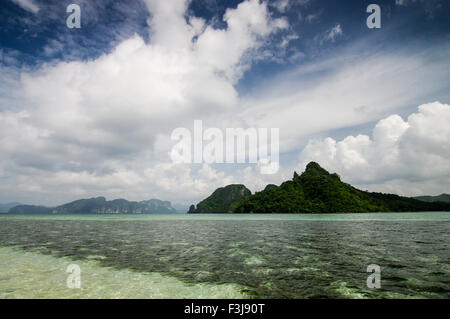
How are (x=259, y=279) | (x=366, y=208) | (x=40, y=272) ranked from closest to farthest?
(x=259, y=279) → (x=40, y=272) → (x=366, y=208)

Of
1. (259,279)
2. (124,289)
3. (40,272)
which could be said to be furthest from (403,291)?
(40,272)

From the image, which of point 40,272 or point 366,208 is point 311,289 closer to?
point 40,272

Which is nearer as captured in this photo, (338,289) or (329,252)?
(338,289)

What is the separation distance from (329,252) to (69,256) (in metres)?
25.2

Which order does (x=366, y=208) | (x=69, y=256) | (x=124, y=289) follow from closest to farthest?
(x=124, y=289) < (x=69, y=256) < (x=366, y=208)

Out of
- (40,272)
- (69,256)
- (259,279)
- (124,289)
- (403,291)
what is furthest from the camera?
(69,256)

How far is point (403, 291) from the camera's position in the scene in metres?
11.4

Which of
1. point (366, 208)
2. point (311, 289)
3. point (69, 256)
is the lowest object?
point (366, 208)

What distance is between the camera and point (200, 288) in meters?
12.5

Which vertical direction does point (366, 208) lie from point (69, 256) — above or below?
below

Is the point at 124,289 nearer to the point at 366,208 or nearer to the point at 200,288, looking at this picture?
the point at 200,288
